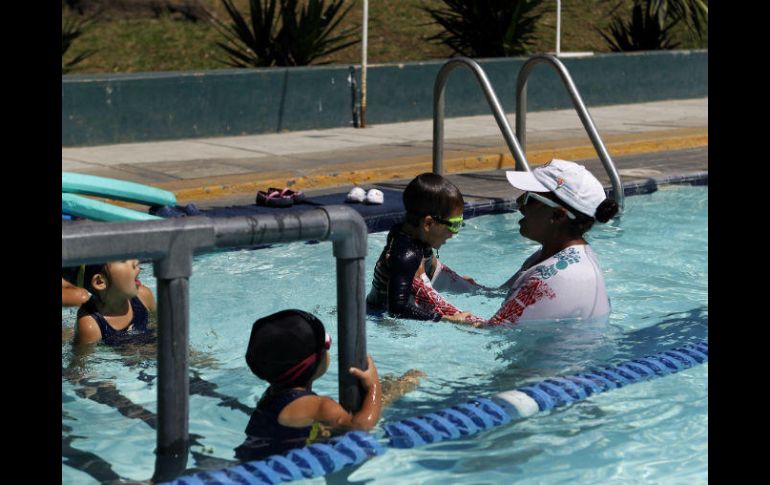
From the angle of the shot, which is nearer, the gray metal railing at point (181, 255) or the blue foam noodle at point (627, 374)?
the gray metal railing at point (181, 255)

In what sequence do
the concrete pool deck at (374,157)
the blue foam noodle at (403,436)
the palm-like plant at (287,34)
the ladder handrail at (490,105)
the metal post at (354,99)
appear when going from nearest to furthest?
the blue foam noodle at (403,436)
the ladder handrail at (490,105)
the concrete pool deck at (374,157)
the metal post at (354,99)
the palm-like plant at (287,34)

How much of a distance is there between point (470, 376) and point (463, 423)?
3.54 feet

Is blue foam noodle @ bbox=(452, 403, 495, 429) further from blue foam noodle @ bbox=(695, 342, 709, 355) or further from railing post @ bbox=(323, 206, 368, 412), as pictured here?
blue foam noodle @ bbox=(695, 342, 709, 355)

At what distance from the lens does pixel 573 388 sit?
187 inches

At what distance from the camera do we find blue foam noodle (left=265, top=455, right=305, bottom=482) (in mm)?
3766

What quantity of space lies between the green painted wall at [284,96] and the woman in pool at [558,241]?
7.94 meters

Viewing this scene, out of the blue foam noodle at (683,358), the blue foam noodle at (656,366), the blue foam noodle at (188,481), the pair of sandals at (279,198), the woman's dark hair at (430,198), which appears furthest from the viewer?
the pair of sandals at (279,198)

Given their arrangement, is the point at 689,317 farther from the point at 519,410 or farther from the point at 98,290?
the point at 98,290

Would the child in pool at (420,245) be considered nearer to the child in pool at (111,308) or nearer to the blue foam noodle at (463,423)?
the child in pool at (111,308)

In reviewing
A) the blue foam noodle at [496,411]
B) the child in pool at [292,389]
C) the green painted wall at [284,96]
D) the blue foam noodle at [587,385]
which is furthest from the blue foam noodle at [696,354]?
the green painted wall at [284,96]

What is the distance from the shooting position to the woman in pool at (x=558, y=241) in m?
5.34

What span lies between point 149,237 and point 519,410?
5.95ft

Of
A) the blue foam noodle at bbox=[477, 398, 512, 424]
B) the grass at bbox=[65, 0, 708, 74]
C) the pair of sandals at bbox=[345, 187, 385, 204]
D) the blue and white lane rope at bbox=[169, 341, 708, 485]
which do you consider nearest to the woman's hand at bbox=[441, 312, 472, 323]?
the blue and white lane rope at bbox=[169, 341, 708, 485]

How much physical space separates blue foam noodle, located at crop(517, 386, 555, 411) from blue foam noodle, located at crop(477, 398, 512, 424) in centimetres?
19
